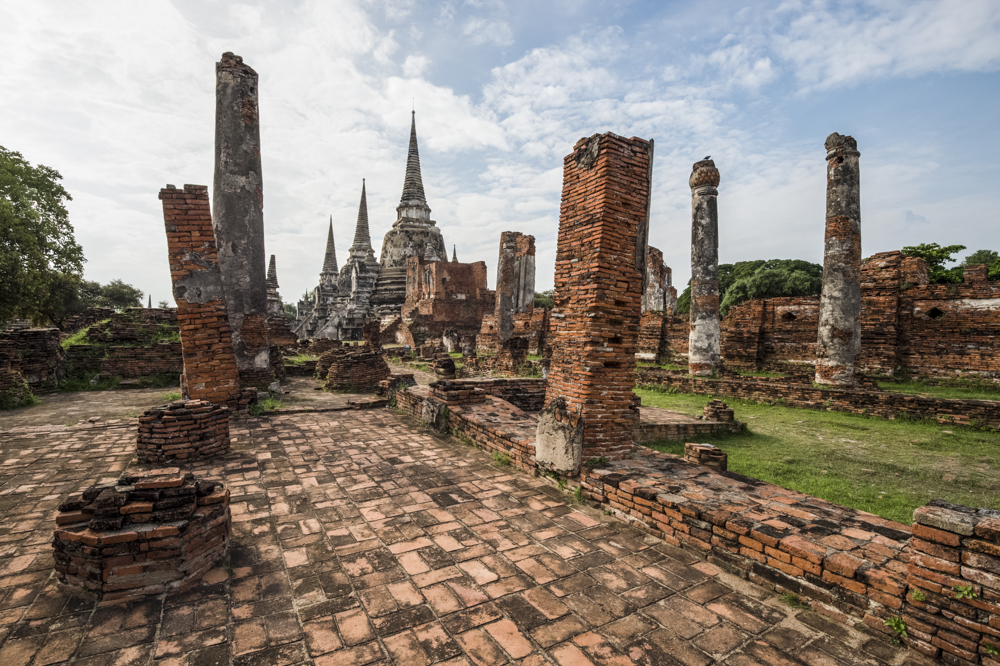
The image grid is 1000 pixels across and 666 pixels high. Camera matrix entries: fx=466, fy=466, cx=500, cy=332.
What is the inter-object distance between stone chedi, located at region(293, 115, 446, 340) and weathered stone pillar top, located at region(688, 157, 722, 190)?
20891 mm

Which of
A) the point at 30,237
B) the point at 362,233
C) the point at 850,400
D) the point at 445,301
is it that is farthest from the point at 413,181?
the point at 850,400

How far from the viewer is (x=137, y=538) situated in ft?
8.28

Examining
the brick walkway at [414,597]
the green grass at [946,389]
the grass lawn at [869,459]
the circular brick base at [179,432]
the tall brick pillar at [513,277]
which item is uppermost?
the tall brick pillar at [513,277]

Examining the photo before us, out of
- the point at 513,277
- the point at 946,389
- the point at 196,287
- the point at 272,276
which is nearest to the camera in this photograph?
the point at 196,287

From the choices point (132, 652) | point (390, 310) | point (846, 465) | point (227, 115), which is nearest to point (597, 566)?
point (132, 652)

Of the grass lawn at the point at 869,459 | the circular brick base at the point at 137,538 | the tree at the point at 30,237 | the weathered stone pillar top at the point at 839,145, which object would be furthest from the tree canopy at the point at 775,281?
the tree at the point at 30,237

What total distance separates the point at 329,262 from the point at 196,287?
4038 cm

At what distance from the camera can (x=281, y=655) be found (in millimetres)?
2068

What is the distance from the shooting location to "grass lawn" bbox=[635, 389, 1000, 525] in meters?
4.52

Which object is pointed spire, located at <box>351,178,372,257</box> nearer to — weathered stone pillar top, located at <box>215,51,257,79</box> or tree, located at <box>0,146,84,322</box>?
Answer: tree, located at <box>0,146,84,322</box>

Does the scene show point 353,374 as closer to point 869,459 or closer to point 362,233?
point 869,459

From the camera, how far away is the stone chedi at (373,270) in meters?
31.2

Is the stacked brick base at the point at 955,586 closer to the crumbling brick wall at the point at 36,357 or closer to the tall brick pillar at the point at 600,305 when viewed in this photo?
the tall brick pillar at the point at 600,305

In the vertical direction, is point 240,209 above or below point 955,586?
above
